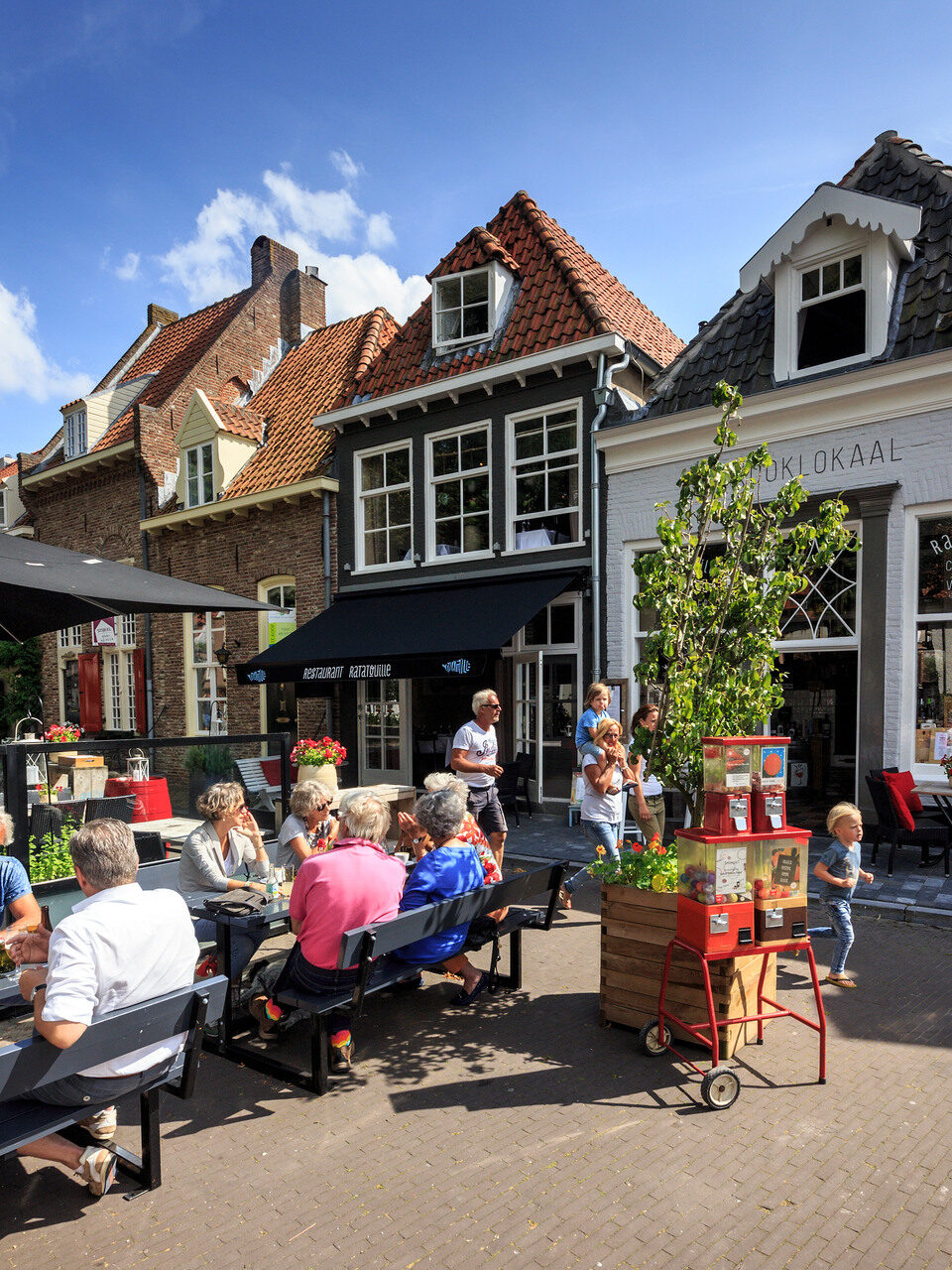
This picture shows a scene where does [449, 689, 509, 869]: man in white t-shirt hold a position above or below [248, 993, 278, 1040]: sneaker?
above

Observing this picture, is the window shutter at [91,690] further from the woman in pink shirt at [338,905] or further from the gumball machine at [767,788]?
the gumball machine at [767,788]

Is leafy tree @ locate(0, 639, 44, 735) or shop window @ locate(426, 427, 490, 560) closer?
shop window @ locate(426, 427, 490, 560)

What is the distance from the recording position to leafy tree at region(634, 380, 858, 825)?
4.55 m

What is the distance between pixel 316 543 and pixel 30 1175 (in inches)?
462

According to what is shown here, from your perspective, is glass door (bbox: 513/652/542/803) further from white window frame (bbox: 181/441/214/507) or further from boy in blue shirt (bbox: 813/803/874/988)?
white window frame (bbox: 181/441/214/507)

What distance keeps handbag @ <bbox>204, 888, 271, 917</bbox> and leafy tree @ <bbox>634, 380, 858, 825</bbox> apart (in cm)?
229

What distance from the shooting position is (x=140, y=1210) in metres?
2.95

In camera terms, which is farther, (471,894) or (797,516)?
(797,516)

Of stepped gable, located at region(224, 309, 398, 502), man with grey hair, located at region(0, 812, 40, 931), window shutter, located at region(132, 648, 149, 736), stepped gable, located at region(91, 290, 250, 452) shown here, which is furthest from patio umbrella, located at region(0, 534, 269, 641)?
stepped gable, located at region(91, 290, 250, 452)

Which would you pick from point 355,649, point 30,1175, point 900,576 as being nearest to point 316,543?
point 355,649

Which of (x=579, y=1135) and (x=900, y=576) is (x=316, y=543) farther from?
(x=579, y=1135)

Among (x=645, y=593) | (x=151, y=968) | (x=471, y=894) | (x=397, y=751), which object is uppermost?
(x=645, y=593)

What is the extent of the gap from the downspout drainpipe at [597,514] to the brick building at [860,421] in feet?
0.62

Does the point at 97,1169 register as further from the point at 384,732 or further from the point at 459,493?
the point at 384,732
